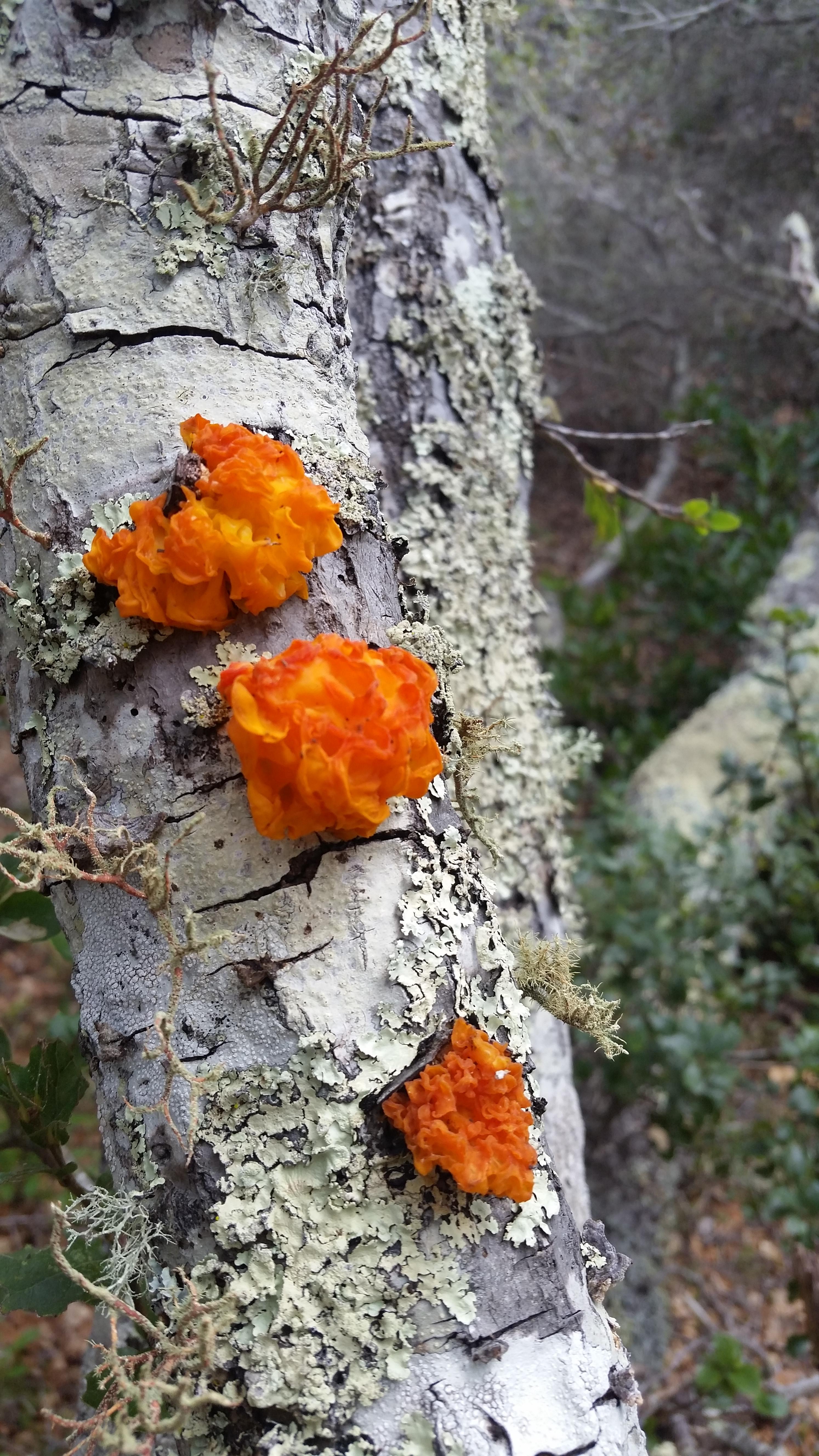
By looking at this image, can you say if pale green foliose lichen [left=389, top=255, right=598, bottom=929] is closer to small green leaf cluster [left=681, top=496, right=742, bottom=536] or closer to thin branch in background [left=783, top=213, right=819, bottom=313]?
small green leaf cluster [left=681, top=496, right=742, bottom=536]

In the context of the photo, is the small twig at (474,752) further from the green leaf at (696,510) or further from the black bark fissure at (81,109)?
the green leaf at (696,510)

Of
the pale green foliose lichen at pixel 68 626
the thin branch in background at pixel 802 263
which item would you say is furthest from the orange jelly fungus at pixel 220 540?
the thin branch in background at pixel 802 263

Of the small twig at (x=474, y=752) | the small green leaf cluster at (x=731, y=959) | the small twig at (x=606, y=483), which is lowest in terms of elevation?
the small green leaf cluster at (x=731, y=959)

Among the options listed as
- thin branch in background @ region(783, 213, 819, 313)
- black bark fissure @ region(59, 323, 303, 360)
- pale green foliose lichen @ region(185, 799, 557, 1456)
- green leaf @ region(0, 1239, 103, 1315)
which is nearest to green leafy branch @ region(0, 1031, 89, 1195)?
green leaf @ region(0, 1239, 103, 1315)

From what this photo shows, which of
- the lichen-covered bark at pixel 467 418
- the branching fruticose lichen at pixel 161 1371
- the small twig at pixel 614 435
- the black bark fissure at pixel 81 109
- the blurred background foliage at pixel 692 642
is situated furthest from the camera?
the blurred background foliage at pixel 692 642

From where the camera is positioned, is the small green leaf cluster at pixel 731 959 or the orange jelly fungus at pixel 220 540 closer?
the orange jelly fungus at pixel 220 540

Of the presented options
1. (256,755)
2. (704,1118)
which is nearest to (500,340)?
(256,755)
